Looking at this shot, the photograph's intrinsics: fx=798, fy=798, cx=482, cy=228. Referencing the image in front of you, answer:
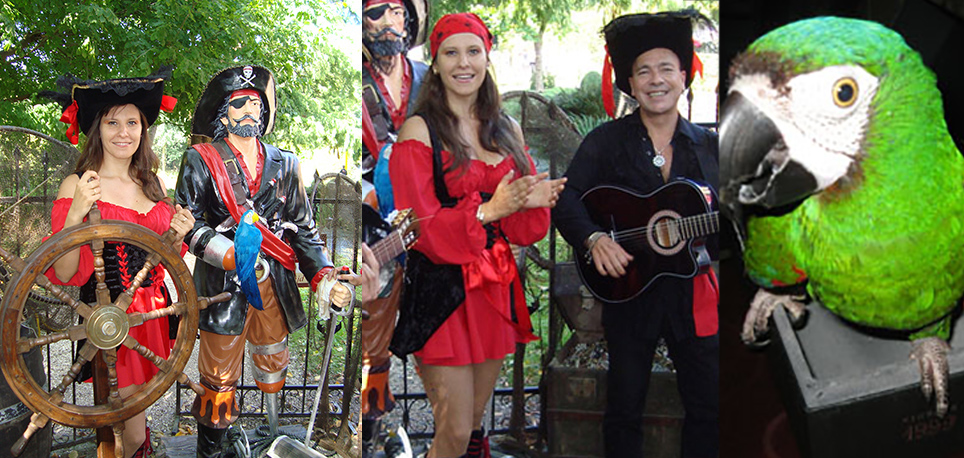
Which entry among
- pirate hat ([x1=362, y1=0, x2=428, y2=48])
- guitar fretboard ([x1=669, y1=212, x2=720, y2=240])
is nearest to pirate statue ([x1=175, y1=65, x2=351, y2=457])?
pirate hat ([x1=362, y1=0, x2=428, y2=48])

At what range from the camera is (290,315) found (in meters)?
3.87

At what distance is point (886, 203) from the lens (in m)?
3.05

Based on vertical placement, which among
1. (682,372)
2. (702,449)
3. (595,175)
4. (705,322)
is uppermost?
(595,175)

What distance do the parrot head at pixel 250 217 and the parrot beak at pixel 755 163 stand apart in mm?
2102

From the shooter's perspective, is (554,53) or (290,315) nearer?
(554,53)

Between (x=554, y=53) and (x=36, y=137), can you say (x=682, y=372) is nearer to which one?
(x=554, y=53)

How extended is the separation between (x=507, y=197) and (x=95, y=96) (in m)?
1.96

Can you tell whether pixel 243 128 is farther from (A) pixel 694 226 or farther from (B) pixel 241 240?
(A) pixel 694 226

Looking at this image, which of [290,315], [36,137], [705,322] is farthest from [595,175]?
[36,137]

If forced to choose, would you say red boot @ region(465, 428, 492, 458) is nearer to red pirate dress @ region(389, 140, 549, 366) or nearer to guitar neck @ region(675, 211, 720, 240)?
red pirate dress @ region(389, 140, 549, 366)

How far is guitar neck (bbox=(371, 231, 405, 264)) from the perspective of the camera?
10.6ft

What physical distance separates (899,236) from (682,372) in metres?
0.98

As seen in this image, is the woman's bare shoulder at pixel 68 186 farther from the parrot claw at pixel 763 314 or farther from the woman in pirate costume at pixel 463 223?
the parrot claw at pixel 763 314

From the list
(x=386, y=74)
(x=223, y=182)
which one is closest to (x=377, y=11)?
(x=386, y=74)
